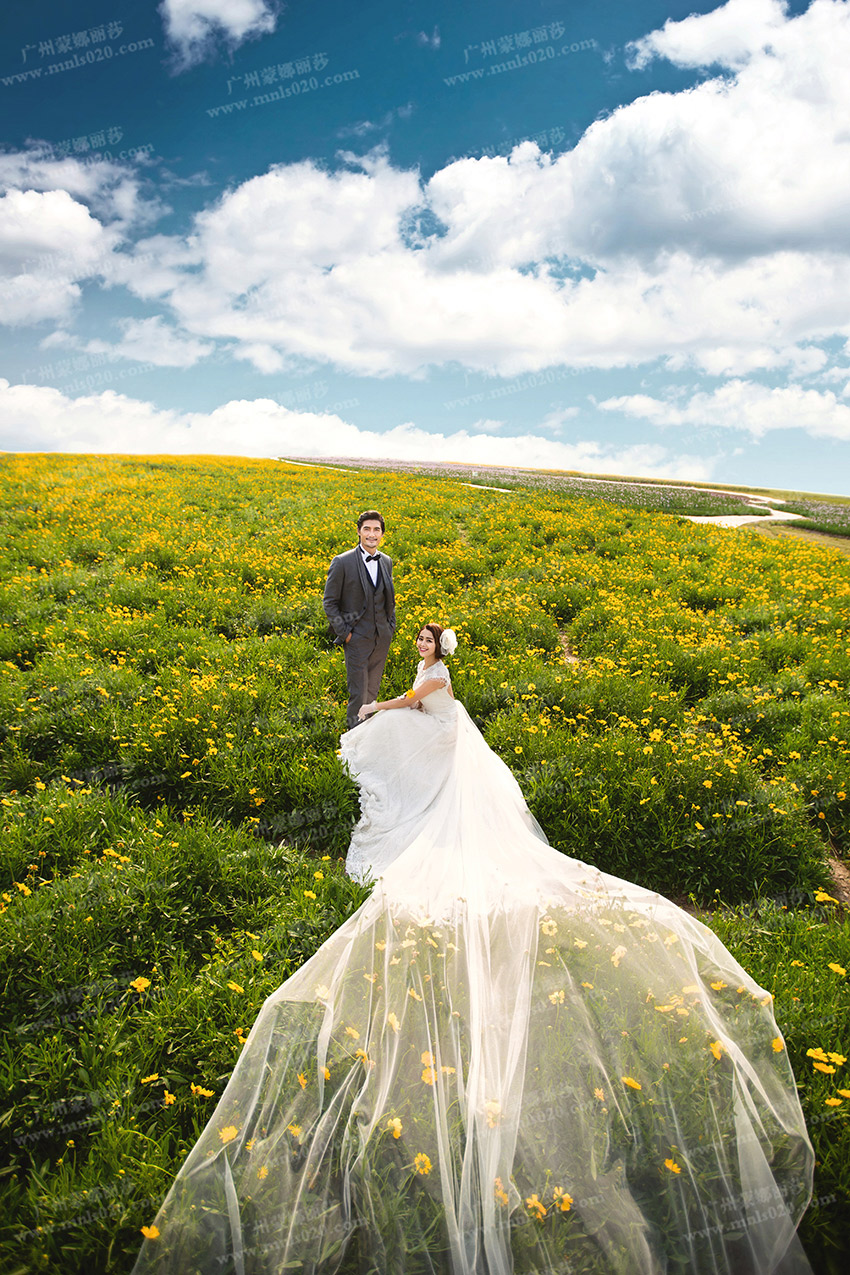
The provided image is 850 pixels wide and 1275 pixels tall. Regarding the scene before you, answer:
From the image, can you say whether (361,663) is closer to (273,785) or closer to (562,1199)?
(273,785)

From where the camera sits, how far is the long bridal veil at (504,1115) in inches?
93.0

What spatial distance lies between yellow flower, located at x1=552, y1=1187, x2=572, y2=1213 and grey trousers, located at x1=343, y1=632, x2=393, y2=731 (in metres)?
4.63

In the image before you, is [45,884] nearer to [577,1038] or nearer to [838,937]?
[577,1038]

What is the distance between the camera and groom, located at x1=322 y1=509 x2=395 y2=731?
677 centimetres

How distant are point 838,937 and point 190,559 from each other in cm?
1107

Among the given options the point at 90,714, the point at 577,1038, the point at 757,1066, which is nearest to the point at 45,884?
the point at 90,714

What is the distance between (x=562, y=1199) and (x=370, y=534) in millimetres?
5618

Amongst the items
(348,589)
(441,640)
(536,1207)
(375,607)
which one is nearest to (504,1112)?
(536,1207)

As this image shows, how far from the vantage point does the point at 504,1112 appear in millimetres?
2658

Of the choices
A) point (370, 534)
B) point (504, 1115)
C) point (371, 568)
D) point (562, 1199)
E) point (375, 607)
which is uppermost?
point (370, 534)

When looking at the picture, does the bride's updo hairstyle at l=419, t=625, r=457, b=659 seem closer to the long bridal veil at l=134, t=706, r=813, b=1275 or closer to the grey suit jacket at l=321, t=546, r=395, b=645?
the grey suit jacket at l=321, t=546, r=395, b=645

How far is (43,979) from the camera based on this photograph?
→ 3.46 m

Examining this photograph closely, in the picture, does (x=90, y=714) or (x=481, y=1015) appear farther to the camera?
(x=90, y=714)

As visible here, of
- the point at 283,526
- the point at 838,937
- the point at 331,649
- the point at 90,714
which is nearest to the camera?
the point at 838,937
